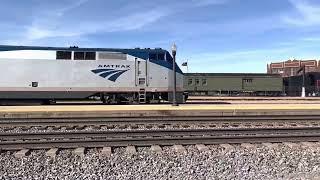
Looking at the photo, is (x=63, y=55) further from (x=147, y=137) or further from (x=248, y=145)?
(x=248, y=145)

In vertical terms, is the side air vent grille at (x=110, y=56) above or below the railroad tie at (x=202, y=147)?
above

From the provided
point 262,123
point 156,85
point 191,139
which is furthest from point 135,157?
point 156,85

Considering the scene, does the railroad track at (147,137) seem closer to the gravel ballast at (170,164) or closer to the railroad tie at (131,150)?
the railroad tie at (131,150)

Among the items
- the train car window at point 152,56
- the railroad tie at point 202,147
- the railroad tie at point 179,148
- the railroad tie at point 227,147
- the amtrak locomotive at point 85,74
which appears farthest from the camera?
the train car window at point 152,56

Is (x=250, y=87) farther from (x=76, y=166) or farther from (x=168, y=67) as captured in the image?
(x=76, y=166)

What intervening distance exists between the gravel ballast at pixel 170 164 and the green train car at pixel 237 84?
41713mm

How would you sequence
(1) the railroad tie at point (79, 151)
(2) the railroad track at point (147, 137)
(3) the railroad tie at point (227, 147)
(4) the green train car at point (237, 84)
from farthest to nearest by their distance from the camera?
1. (4) the green train car at point (237, 84)
2. (2) the railroad track at point (147, 137)
3. (3) the railroad tie at point (227, 147)
4. (1) the railroad tie at point (79, 151)

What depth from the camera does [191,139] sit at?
12.2 meters

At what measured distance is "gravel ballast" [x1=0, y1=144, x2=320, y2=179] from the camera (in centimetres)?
890

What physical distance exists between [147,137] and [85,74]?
45.0ft

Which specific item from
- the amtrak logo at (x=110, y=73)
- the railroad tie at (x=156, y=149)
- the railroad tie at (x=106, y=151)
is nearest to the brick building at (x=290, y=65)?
the amtrak logo at (x=110, y=73)

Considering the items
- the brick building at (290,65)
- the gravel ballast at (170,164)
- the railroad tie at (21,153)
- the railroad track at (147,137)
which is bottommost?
the gravel ballast at (170,164)

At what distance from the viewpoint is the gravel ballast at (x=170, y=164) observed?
29.2 ft

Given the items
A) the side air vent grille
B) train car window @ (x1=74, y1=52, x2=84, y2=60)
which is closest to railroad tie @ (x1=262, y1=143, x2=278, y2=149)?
the side air vent grille
